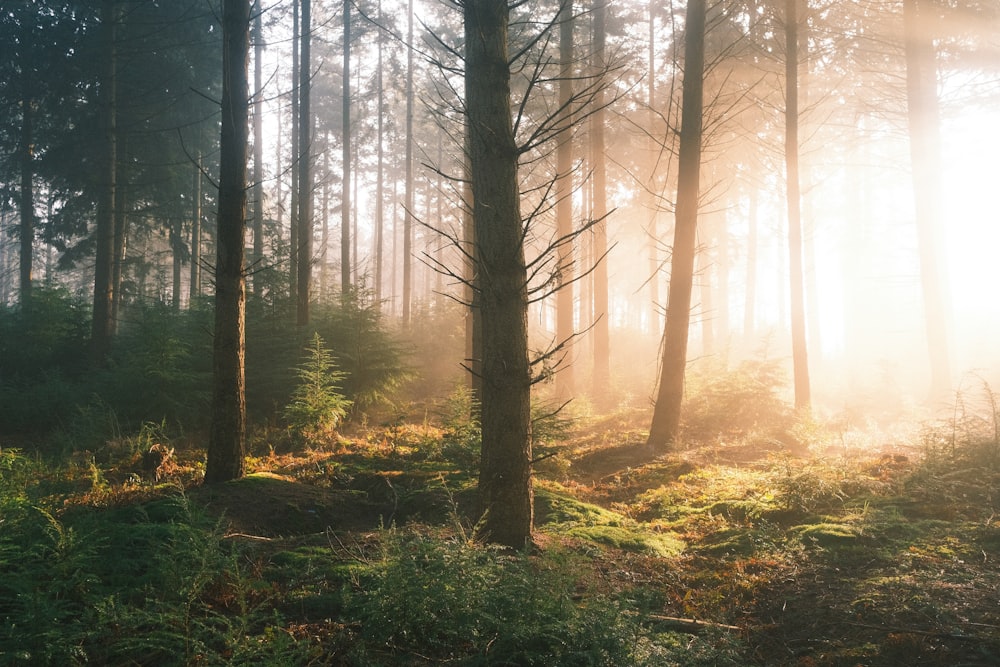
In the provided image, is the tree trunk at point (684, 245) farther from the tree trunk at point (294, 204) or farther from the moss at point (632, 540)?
the tree trunk at point (294, 204)

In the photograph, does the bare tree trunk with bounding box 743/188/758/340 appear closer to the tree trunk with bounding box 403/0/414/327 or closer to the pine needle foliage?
the tree trunk with bounding box 403/0/414/327

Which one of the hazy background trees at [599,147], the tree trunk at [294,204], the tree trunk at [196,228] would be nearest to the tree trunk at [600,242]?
the hazy background trees at [599,147]

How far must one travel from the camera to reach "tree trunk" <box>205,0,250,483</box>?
6.65m

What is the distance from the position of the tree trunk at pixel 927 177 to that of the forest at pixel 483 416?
13 centimetres

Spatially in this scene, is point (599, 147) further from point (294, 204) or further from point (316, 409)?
point (316, 409)

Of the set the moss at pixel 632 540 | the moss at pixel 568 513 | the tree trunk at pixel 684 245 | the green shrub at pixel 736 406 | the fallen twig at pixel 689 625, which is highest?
the tree trunk at pixel 684 245

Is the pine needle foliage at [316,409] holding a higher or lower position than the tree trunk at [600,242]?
lower

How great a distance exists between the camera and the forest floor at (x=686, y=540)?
11.5 ft

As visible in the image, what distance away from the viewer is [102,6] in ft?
52.2

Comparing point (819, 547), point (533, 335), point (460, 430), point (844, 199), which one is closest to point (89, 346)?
point (460, 430)

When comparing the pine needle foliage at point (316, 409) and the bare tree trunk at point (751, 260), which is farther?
the bare tree trunk at point (751, 260)

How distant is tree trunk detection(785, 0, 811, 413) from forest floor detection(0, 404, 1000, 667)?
4826mm

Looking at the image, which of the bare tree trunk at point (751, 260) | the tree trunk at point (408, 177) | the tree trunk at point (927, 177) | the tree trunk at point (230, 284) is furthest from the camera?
the bare tree trunk at point (751, 260)

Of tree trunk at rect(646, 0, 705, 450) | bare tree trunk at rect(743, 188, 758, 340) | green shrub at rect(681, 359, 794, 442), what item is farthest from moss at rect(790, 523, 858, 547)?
bare tree trunk at rect(743, 188, 758, 340)
